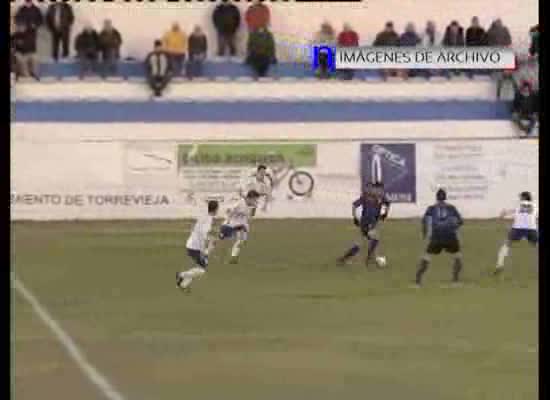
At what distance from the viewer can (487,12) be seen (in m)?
41.0

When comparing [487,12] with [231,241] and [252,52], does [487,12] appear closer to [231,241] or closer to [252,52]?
[252,52]

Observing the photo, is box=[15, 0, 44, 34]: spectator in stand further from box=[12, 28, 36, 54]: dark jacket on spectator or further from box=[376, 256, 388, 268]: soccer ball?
box=[376, 256, 388, 268]: soccer ball

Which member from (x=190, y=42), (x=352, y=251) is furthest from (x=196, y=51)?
(x=352, y=251)

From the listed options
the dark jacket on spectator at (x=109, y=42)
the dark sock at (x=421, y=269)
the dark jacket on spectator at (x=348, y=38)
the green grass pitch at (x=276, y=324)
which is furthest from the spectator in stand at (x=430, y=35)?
the dark sock at (x=421, y=269)

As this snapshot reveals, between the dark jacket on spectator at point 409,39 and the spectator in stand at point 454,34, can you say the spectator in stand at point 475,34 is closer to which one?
the spectator in stand at point 454,34

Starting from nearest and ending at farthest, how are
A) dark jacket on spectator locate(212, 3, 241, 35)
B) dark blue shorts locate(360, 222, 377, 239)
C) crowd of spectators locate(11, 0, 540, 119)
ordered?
dark blue shorts locate(360, 222, 377, 239), crowd of spectators locate(11, 0, 540, 119), dark jacket on spectator locate(212, 3, 241, 35)

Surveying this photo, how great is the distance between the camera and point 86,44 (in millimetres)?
38719

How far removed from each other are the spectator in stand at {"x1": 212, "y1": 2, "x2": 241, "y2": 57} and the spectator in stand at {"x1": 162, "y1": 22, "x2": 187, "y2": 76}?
1187 mm

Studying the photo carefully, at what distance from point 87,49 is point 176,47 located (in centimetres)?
278

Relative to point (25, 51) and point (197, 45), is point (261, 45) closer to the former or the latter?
point (197, 45)

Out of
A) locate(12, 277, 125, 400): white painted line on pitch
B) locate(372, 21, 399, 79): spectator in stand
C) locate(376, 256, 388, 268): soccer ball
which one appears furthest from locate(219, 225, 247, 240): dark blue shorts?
locate(372, 21, 399, 79): spectator in stand

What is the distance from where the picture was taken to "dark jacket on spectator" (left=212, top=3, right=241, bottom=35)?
39344 mm
